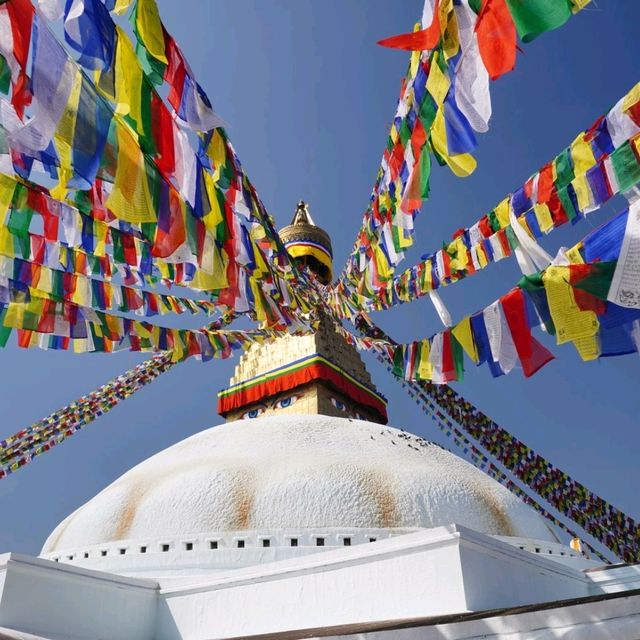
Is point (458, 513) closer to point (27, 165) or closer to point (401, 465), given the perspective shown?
point (401, 465)

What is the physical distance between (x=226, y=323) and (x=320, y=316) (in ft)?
9.37

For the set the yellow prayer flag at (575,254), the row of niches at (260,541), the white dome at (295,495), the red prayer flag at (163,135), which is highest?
the red prayer flag at (163,135)

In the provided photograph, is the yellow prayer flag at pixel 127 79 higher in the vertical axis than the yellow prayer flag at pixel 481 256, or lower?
lower

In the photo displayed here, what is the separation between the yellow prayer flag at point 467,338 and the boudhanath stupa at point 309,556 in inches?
52.6

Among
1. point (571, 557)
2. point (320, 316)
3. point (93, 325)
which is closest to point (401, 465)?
point (571, 557)

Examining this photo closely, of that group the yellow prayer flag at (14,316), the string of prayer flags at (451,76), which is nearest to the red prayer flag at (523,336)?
the string of prayer flags at (451,76)

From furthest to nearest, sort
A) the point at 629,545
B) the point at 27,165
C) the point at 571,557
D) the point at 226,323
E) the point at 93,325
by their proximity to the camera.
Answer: the point at 226,323, the point at 629,545, the point at 571,557, the point at 93,325, the point at 27,165

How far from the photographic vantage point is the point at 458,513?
21.1 feet

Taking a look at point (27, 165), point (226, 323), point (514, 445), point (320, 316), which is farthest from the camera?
point (226, 323)

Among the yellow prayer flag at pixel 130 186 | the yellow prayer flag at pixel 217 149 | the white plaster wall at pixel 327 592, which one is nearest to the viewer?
the yellow prayer flag at pixel 130 186

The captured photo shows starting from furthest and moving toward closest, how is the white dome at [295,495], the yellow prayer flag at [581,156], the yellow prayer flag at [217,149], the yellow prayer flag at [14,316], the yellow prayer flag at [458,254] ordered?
the yellow prayer flag at [458,254]
the white dome at [295,495]
the yellow prayer flag at [14,316]
the yellow prayer flag at [581,156]
the yellow prayer flag at [217,149]

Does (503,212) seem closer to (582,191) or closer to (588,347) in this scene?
(582,191)

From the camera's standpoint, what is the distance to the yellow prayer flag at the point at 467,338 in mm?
4535

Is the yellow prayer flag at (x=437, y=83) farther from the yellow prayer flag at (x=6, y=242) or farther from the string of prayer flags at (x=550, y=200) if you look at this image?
the yellow prayer flag at (x=6, y=242)
